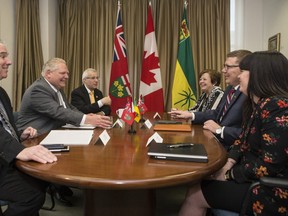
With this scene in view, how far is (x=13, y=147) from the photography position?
1.27m

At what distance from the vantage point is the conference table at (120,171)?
0.97 metres

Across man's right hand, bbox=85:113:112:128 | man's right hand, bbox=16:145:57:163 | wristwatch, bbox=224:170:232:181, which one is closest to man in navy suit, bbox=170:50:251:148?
wristwatch, bbox=224:170:232:181

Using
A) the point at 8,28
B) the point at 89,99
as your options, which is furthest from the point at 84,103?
the point at 8,28

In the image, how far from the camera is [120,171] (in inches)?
41.5

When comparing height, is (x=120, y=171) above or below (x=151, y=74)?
below

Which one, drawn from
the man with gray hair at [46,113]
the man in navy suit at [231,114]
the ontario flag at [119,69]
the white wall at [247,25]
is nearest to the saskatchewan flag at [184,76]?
the ontario flag at [119,69]

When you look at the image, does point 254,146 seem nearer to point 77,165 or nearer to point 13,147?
point 77,165

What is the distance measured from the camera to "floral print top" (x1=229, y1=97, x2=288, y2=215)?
113cm

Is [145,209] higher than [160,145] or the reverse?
the reverse

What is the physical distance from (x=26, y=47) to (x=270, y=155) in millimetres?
3969

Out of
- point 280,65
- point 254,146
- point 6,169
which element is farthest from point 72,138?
point 280,65

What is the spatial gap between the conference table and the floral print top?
0.17 metres

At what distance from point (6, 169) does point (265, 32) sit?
4342 mm

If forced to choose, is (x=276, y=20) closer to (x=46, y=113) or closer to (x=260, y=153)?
(x=260, y=153)
